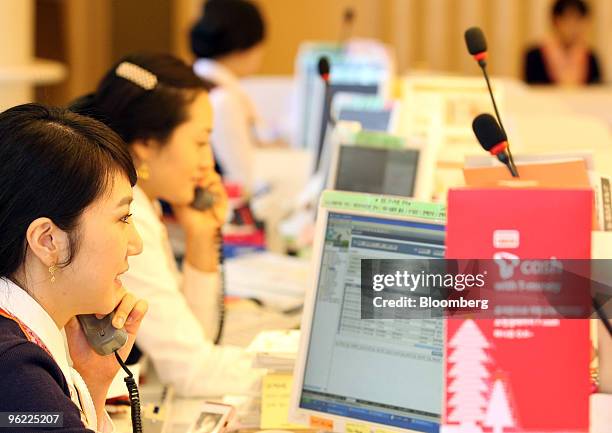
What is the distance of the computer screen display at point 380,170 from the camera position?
2.30 meters

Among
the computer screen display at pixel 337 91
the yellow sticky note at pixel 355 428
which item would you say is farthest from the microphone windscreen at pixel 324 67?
the computer screen display at pixel 337 91

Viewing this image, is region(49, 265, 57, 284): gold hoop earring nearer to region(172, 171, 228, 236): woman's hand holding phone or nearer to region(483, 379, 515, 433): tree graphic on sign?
region(483, 379, 515, 433): tree graphic on sign

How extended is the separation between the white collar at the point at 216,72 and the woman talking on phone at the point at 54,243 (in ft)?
8.73

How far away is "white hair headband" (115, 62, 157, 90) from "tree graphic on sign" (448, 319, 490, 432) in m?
1.03

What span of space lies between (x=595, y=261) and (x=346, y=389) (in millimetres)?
386

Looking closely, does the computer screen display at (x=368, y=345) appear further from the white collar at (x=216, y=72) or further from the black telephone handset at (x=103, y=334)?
the white collar at (x=216, y=72)

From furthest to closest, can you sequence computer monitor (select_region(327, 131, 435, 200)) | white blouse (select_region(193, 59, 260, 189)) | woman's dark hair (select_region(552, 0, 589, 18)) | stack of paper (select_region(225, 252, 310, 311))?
woman's dark hair (select_region(552, 0, 589, 18)) → white blouse (select_region(193, 59, 260, 189)) → stack of paper (select_region(225, 252, 310, 311)) → computer monitor (select_region(327, 131, 435, 200))

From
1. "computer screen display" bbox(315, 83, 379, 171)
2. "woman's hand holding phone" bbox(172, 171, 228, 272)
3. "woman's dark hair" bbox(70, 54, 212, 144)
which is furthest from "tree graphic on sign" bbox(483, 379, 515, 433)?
"computer screen display" bbox(315, 83, 379, 171)

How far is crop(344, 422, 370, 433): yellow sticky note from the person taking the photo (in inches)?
55.4

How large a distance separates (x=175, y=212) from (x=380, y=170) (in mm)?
479

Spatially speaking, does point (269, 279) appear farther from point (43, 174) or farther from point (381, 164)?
point (43, 174)

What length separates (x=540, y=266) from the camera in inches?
48.6

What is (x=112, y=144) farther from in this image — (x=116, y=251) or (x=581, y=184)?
(x=581, y=184)

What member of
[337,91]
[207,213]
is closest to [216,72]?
[337,91]
